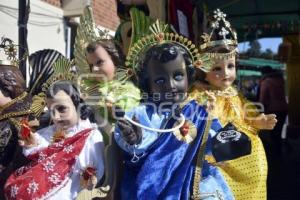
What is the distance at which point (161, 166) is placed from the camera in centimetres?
225

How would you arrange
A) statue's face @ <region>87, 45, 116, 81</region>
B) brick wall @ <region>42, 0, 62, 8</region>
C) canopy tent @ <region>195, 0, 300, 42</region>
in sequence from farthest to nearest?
brick wall @ <region>42, 0, 62, 8</region>, canopy tent @ <region>195, 0, 300, 42</region>, statue's face @ <region>87, 45, 116, 81</region>

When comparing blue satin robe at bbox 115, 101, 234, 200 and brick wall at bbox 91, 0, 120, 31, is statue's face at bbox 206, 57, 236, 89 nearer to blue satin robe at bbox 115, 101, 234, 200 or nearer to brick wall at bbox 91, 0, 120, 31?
blue satin robe at bbox 115, 101, 234, 200

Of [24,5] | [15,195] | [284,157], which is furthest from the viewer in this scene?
[284,157]

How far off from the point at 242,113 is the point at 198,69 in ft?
1.15

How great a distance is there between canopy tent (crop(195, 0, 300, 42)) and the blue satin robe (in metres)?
3.10

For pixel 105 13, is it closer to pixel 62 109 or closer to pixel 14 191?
pixel 62 109

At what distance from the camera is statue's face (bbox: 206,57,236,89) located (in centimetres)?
260

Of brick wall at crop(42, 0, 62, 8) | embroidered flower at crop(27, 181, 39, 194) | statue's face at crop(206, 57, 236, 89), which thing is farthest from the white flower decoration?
brick wall at crop(42, 0, 62, 8)

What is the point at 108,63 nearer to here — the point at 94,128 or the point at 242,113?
the point at 94,128

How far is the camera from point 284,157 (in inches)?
258

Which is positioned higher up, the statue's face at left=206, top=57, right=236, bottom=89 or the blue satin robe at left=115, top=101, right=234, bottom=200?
the statue's face at left=206, top=57, right=236, bottom=89

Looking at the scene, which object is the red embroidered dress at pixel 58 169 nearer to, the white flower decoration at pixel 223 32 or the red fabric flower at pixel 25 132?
the red fabric flower at pixel 25 132

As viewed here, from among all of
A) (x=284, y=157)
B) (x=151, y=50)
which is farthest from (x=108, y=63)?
(x=284, y=157)

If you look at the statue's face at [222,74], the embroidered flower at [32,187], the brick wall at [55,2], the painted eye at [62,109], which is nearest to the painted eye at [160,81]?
the statue's face at [222,74]
